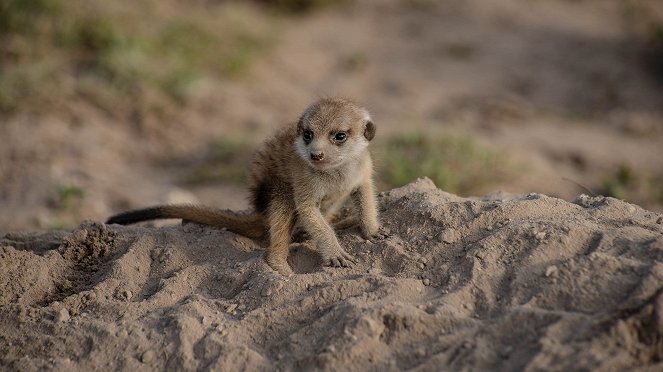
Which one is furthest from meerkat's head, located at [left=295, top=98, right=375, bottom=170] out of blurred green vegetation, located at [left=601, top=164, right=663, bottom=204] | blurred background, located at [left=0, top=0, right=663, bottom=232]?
blurred green vegetation, located at [left=601, top=164, right=663, bottom=204]

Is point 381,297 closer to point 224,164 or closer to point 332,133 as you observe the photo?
point 332,133

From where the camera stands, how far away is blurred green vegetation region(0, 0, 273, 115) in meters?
7.67

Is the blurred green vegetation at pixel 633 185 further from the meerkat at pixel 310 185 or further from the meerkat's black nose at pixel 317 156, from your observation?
the meerkat's black nose at pixel 317 156

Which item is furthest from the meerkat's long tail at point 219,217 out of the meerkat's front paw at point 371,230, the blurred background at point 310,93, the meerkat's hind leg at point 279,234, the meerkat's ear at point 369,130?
the blurred background at point 310,93

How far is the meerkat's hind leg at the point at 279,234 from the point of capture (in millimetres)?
3666

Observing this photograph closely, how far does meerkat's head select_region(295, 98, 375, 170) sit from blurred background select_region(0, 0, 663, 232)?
1.17 m

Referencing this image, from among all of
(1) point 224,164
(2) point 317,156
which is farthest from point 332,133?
(1) point 224,164

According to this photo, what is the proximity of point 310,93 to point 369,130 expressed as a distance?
5063mm

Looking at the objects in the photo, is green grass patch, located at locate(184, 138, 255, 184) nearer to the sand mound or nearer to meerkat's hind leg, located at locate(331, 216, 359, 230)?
meerkat's hind leg, located at locate(331, 216, 359, 230)

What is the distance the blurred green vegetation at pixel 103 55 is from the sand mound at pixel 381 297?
418 cm

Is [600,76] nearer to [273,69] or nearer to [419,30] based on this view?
[419,30]

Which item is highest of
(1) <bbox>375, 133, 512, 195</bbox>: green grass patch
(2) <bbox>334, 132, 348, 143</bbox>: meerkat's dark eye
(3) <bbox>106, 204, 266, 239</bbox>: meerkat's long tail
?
(2) <bbox>334, 132, 348, 143</bbox>: meerkat's dark eye

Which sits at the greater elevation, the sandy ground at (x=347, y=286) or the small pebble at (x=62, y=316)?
the sandy ground at (x=347, y=286)

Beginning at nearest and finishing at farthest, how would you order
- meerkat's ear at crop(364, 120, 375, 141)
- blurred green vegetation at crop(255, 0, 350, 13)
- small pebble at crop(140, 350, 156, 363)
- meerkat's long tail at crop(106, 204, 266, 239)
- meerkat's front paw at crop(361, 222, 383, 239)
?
small pebble at crop(140, 350, 156, 363) → meerkat's front paw at crop(361, 222, 383, 239) → meerkat's ear at crop(364, 120, 375, 141) → meerkat's long tail at crop(106, 204, 266, 239) → blurred green vegetation at crop(255, 0, 350, 13)
